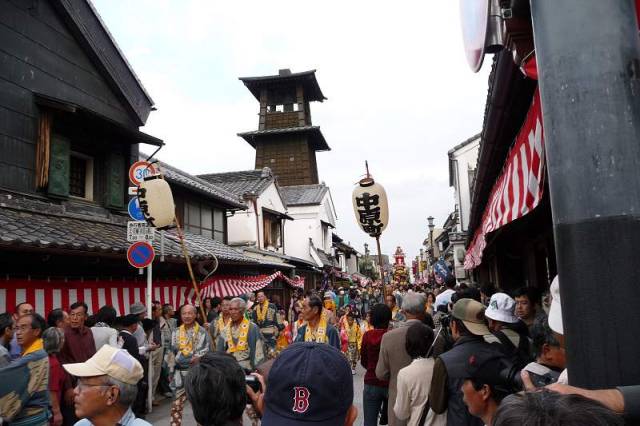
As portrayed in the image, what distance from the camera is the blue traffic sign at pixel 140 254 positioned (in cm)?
907

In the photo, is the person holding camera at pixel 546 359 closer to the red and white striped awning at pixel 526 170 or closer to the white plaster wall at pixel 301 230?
the red and white striped awning at pixel 526 170

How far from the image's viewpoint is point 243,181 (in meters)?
28.9

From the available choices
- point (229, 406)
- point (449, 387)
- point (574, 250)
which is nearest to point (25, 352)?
point (229, 406)

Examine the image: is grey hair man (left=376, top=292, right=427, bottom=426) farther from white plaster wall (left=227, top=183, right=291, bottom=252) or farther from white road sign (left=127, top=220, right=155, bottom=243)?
white plaster wall (left=227, top=183, right=291, bottom=252)

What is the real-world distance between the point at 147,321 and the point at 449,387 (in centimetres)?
740

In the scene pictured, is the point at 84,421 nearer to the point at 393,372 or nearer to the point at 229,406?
the point at 229,406

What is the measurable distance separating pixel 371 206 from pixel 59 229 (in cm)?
619

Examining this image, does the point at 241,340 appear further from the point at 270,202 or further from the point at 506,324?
the point at 270,202

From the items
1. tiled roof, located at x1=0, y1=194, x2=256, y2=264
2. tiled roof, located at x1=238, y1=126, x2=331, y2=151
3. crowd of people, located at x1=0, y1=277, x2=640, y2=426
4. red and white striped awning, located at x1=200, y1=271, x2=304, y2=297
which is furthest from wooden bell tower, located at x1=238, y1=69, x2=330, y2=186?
crowd of people, located at x1=0, y1=277, x2=640, y2=426

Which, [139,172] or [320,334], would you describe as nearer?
[320,334]

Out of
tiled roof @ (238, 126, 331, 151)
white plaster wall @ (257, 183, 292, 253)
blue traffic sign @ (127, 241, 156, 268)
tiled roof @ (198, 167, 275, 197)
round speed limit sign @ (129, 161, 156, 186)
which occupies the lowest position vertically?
blue traffic sign @ (127, 241, 156, 268)

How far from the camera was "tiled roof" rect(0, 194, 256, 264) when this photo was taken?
7.99 meters

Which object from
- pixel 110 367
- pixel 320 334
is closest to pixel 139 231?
pixel 320 334

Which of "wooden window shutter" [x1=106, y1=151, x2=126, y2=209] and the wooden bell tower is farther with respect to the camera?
the wooden bell tower
